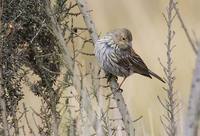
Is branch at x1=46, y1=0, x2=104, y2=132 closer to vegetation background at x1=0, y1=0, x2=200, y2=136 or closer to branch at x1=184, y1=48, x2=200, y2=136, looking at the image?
branch at x1=184, y1=48, x2=200, y2=136

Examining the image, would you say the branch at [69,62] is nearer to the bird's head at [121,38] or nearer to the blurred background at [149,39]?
the bird's head at [121,38]

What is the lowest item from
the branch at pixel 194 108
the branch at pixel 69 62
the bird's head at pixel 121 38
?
the branch at pixel 194 108

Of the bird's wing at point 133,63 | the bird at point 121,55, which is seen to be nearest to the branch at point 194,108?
the bird at point 121,55

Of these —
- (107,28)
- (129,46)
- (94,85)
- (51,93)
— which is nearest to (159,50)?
(107,28)

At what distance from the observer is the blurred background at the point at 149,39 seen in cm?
652

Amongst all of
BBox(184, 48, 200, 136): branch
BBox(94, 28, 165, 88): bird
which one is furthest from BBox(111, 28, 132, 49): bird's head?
BBox(184, 48, 200, 136): branch

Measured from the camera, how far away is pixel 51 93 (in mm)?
3506

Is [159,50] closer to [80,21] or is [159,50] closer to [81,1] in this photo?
[80,21]

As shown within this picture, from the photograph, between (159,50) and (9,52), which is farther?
(159,50)

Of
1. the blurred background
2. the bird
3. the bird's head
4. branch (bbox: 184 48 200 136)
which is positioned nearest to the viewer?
branch (bbox: 184 48 200 136)

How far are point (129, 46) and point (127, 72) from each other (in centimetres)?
22

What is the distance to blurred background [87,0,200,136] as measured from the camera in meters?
6.52

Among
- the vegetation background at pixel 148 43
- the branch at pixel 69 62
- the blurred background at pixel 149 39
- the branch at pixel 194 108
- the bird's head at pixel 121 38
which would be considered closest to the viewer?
the branch at pixel 194 108

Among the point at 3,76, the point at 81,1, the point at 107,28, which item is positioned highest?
the point at 107,28
